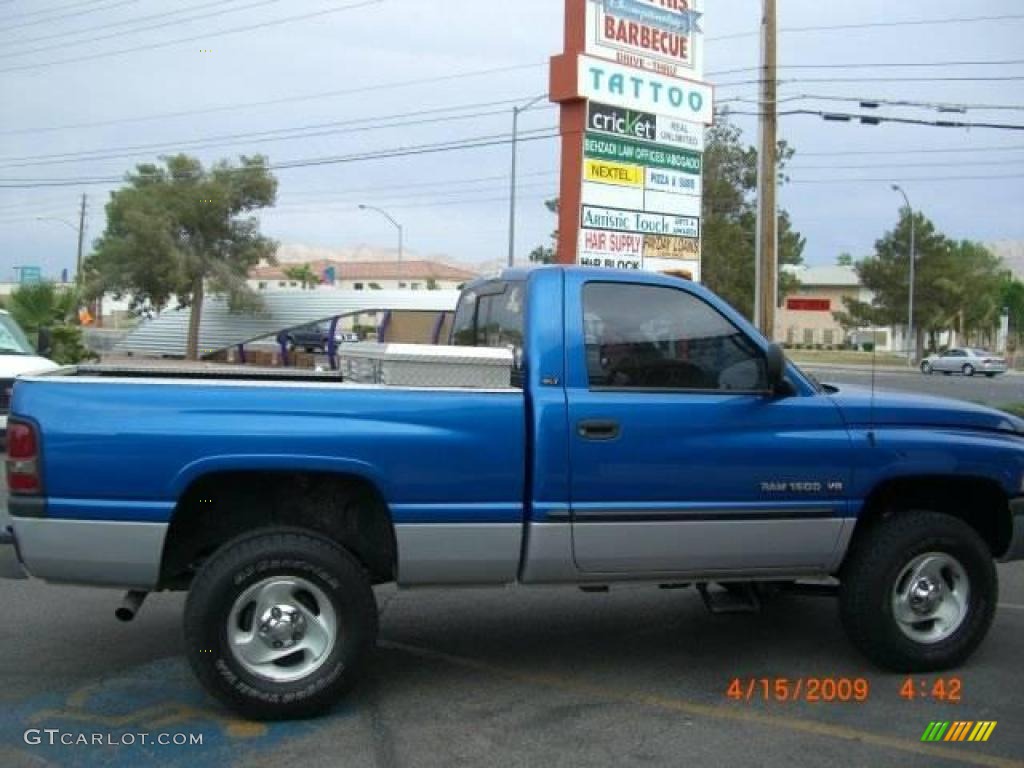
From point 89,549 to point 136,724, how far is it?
80 cm

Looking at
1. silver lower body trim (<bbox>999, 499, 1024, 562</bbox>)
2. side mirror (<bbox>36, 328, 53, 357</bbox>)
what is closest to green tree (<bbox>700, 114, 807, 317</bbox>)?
side mirror (<bbox>36, 328, 53, 357</bbox>)

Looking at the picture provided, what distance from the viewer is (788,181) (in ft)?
121

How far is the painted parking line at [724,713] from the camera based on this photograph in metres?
4.25

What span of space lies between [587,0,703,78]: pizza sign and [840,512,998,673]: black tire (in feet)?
34.6

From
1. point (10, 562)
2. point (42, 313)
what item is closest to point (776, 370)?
point (10, 562)

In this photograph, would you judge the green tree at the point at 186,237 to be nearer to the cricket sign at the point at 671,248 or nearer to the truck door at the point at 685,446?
the cricket sign at the point at 671,248

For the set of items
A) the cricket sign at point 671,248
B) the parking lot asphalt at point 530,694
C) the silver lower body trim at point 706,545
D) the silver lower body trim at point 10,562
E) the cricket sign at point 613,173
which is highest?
the cricket sign at point 613,173

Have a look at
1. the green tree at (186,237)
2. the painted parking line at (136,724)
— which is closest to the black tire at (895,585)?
the painted parking line at (136,724)

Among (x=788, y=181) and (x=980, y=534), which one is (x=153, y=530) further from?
(x=788, y=181)

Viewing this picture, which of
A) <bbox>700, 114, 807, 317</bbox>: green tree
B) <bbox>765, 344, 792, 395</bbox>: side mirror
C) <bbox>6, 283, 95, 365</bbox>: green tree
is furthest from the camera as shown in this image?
<bbox>700, 114, 807, 317</bbox>: green tree

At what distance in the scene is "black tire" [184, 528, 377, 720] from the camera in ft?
14.2

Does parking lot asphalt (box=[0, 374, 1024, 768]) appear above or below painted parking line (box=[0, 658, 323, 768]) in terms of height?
above

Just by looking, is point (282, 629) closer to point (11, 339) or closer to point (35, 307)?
point (11, 339)

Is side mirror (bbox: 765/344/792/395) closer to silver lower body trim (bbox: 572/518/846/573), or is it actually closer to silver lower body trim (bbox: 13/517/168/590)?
silver lower body trim (bbox: 572/518/846/573)
